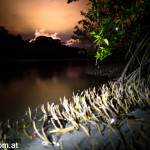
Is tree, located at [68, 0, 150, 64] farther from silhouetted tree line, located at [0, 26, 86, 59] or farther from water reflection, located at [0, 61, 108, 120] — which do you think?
silhouetted tree line, located at [0, 26, 86, 59]

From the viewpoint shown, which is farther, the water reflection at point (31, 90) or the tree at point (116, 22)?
the water reflection at point (31, 90)

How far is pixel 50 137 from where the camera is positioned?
202cm

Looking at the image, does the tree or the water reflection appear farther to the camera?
the water reflection

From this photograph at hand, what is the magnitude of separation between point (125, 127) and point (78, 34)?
284 inches

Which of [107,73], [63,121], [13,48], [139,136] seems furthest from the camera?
[13,48]

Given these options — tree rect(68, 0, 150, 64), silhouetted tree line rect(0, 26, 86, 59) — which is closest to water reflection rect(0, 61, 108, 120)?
tree rect(68, 0, 150, 64)

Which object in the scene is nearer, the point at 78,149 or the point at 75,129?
the point at 78,149

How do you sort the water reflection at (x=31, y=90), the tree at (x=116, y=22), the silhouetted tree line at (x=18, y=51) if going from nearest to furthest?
the tree at (x=116, y=22) → the water reflection at (x=31, y=90) → the silhouetted tree line at (x=18, y=51)

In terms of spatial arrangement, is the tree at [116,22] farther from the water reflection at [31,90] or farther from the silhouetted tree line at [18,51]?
the silhouetted tree line at [18,51]

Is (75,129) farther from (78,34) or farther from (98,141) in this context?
(78,34)

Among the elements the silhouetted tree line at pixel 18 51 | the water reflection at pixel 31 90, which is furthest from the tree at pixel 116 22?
A: the silhouetted tree line at pixel 18 51

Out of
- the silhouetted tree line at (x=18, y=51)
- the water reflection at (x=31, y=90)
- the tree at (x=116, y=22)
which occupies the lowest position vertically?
the water reflection at (x=31, y=90)

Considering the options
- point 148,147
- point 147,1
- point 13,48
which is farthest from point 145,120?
point 13,48

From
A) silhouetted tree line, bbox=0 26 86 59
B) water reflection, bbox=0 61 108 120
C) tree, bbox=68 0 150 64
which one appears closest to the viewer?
tree, bbox=68 0 150 64
